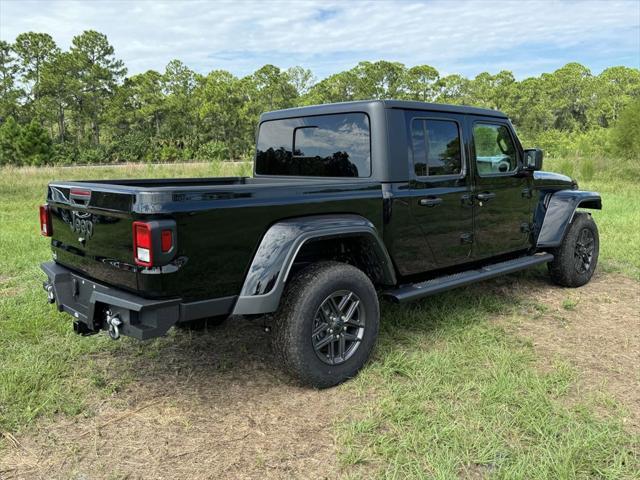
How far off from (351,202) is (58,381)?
219cm

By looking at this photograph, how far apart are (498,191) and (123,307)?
326 cm

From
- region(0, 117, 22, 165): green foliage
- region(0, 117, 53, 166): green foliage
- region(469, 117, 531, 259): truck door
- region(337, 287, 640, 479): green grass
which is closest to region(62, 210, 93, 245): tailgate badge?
region(337, 287, 640, 479): green grass

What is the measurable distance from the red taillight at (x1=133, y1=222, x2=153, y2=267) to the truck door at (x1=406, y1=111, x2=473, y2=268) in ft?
6.32

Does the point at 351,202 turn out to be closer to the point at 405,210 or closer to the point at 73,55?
the point at 405,210

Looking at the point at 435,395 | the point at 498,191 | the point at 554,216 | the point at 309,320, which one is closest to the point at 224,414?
the point at 309,320

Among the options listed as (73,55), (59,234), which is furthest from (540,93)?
(59,234)

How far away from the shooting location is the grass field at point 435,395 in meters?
2.46

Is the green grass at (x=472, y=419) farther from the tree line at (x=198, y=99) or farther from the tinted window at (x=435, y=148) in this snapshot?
the tree line at (x=198, y=99)

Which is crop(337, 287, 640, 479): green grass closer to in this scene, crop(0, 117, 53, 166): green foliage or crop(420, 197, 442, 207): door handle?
crop(420, 197, 442, 207): door handle

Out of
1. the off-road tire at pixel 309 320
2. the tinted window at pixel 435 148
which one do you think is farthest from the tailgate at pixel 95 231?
the tinted window at pixel 435 148

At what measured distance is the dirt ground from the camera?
2473 millimetres

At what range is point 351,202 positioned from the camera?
332cm

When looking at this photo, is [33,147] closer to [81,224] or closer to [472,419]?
[81,224]

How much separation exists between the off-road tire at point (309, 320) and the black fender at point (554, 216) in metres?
2.58
